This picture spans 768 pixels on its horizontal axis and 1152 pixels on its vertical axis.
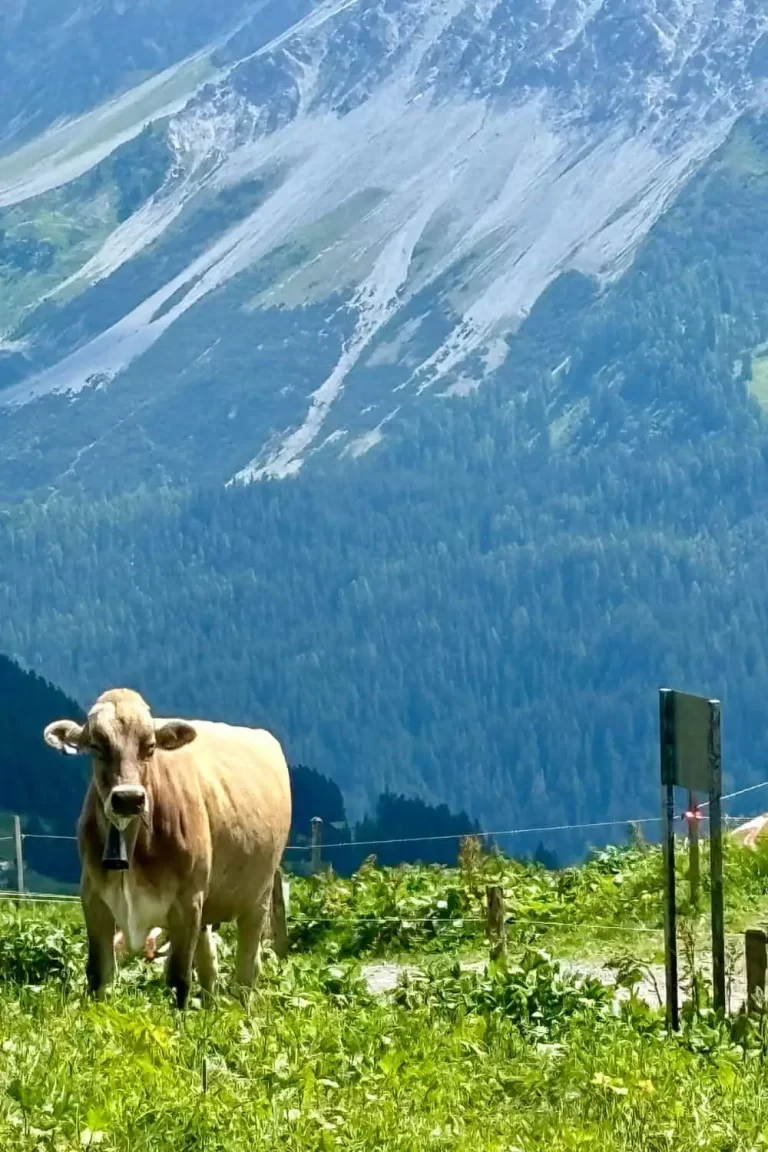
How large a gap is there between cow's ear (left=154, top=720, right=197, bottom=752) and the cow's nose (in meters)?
0.63

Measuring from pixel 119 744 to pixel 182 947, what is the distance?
1153 mm

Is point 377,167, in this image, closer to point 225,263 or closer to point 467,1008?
point 225,263

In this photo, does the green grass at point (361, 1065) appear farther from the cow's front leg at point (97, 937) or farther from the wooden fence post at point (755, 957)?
the wooden fence post at point (755, 957)

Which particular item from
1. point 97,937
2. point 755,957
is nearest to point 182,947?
point 97,937

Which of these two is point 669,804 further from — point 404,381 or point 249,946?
point 404,381

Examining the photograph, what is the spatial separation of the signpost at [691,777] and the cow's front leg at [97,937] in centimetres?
289

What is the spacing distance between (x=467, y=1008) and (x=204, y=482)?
236ft

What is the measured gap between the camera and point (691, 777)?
9352 millimetres

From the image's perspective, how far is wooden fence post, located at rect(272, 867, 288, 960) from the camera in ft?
41.6

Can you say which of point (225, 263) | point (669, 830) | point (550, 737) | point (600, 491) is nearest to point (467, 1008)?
point (669, 830)

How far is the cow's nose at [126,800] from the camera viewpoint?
8.79 m

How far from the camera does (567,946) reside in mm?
14297

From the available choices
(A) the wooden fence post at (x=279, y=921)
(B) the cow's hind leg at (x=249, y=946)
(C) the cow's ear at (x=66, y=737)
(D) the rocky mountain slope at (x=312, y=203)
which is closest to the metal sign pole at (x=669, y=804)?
(B) the cow's hind leg at (x=249, y=946)

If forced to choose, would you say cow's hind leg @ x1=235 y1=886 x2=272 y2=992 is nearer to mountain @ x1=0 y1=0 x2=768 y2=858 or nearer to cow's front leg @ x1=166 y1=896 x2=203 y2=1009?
cow's front leg @ x1=166 y1=896 x2=203 y2=1009
